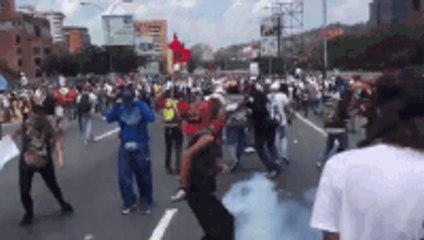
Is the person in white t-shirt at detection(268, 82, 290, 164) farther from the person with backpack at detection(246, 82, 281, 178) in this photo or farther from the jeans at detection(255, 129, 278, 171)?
the person with backpack at detection(246, 82, 281, 178)

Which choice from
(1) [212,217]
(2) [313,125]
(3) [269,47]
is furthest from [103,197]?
(3) [269,47]

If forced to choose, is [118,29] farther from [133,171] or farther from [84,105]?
[133,171]

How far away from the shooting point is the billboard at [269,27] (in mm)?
79375

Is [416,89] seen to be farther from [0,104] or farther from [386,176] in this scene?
[0,104]

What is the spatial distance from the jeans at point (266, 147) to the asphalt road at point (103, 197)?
1.05 ft

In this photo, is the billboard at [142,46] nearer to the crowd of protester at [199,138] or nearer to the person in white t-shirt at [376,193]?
the crowd of protester at [199,138]

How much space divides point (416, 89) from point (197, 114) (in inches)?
369

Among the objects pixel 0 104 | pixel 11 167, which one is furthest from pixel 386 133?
pixel 0 104

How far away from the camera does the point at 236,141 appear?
14672 mm

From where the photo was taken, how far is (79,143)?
909 inches

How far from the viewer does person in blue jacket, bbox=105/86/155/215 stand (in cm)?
1005

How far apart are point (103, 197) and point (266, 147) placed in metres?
3.76

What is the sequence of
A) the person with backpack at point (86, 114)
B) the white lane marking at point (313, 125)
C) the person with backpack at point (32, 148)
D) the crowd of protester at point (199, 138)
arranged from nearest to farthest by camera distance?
the crowd of protester at point (199, 138) → the person with backpack at point (32, 148) → the person with backpack at point (86, 114) → the white lane marking at point (313, 125)

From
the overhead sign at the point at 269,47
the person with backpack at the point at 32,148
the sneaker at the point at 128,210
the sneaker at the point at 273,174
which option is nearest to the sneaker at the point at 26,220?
the person with backpack at the point at 32,148
